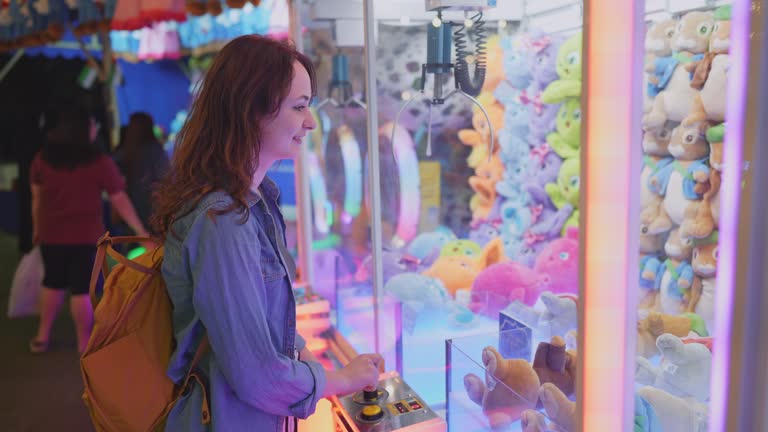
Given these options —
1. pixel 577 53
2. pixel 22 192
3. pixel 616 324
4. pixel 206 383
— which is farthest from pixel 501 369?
pixel 22 192

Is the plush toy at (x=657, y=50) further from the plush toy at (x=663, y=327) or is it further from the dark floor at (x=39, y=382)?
the dark floor at (x=39, y=382)

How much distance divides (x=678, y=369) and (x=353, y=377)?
61cm

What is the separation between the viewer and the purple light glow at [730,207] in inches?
30.5

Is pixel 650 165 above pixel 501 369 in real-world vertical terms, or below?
above

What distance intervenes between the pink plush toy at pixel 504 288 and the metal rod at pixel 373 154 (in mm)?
338

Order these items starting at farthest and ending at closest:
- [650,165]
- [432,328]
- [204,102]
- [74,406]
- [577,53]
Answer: [74,406], [577,53], [432,328], [650,165], [204,102]

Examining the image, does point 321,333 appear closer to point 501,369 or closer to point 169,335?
point 501,369

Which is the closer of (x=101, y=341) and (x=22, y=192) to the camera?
(x=101, y=341)

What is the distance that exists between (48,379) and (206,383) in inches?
94.7

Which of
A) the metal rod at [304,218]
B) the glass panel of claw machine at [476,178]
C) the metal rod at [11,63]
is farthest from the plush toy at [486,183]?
the metal rod at [11,63]

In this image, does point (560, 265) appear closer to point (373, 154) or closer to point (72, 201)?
point (373, 154)

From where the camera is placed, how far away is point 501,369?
139 cm

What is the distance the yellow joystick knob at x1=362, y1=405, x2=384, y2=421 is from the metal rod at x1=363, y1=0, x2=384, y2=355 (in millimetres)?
595

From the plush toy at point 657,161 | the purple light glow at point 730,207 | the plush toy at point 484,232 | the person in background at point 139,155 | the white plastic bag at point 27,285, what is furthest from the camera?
the person in background at point 139,155
